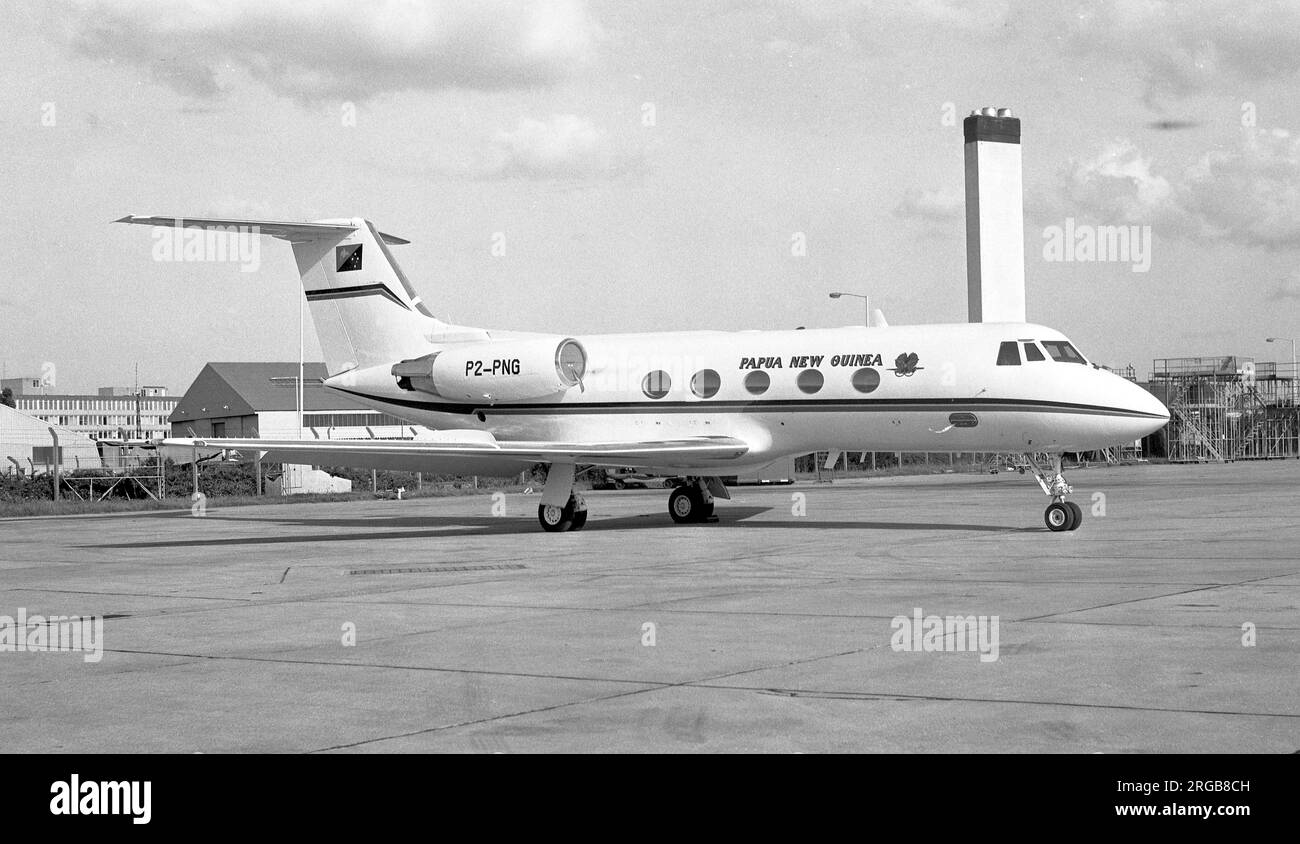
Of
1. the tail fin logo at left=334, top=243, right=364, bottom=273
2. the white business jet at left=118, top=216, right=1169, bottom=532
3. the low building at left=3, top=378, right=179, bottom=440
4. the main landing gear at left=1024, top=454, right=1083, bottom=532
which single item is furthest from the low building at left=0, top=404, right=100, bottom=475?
the low building at left=3, top=378, right=179, bottom=440

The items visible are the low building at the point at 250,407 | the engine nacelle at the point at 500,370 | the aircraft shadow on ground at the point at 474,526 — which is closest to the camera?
the aircraft shadow on ground at the point at 474,526

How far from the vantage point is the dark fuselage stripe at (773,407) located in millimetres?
20531

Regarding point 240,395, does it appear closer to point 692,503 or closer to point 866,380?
point 692,503

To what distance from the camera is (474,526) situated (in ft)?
87.2

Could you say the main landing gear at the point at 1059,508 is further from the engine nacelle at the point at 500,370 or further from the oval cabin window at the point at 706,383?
the engine nacelle at the point at 500,370

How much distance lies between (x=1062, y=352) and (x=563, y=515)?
8.67m

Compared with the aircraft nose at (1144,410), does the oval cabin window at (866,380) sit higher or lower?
higher

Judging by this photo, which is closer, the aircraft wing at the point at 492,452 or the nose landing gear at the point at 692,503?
the aircraft wing at the point at 492,452

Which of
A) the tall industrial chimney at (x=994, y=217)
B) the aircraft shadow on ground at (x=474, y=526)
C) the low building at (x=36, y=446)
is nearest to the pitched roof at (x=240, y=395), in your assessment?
the low building at (x=36, y=446)

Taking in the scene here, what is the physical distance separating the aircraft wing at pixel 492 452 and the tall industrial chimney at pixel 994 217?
72889 millimetres

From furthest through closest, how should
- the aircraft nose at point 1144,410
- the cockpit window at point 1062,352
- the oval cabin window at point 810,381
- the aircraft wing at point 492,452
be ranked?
the oval cabin window at point 810,381 → the aircraft wing at point 492,452 → the cockpit window at point 1062,352 → the aircraft nose at point 1144,410
